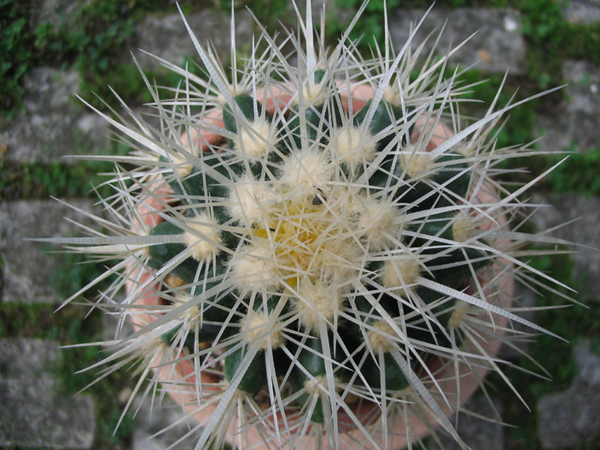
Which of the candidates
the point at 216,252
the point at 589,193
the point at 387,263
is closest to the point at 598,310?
the point at 589,193

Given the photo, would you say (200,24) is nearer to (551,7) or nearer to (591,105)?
(551,7)

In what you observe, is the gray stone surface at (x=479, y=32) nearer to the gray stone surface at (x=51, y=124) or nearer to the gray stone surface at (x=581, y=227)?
the gray stone surface at (x=581, y=227)

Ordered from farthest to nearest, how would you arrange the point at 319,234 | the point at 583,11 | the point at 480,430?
the point at 583,11, the point at 480,430, the point at 319,234

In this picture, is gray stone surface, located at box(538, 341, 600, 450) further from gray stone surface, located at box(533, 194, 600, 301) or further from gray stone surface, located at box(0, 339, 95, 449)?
gray stone surface, located at box(0, 339, 95, 449)

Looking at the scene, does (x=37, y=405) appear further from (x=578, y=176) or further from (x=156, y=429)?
(x=578, y=176)

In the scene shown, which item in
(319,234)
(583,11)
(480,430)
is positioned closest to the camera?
(319,234)

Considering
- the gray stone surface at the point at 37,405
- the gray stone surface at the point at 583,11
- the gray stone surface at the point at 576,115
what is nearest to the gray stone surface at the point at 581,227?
the gray stone surface at the point at 576,115

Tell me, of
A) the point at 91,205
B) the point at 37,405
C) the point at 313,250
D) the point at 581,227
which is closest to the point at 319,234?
the point at 313,250
